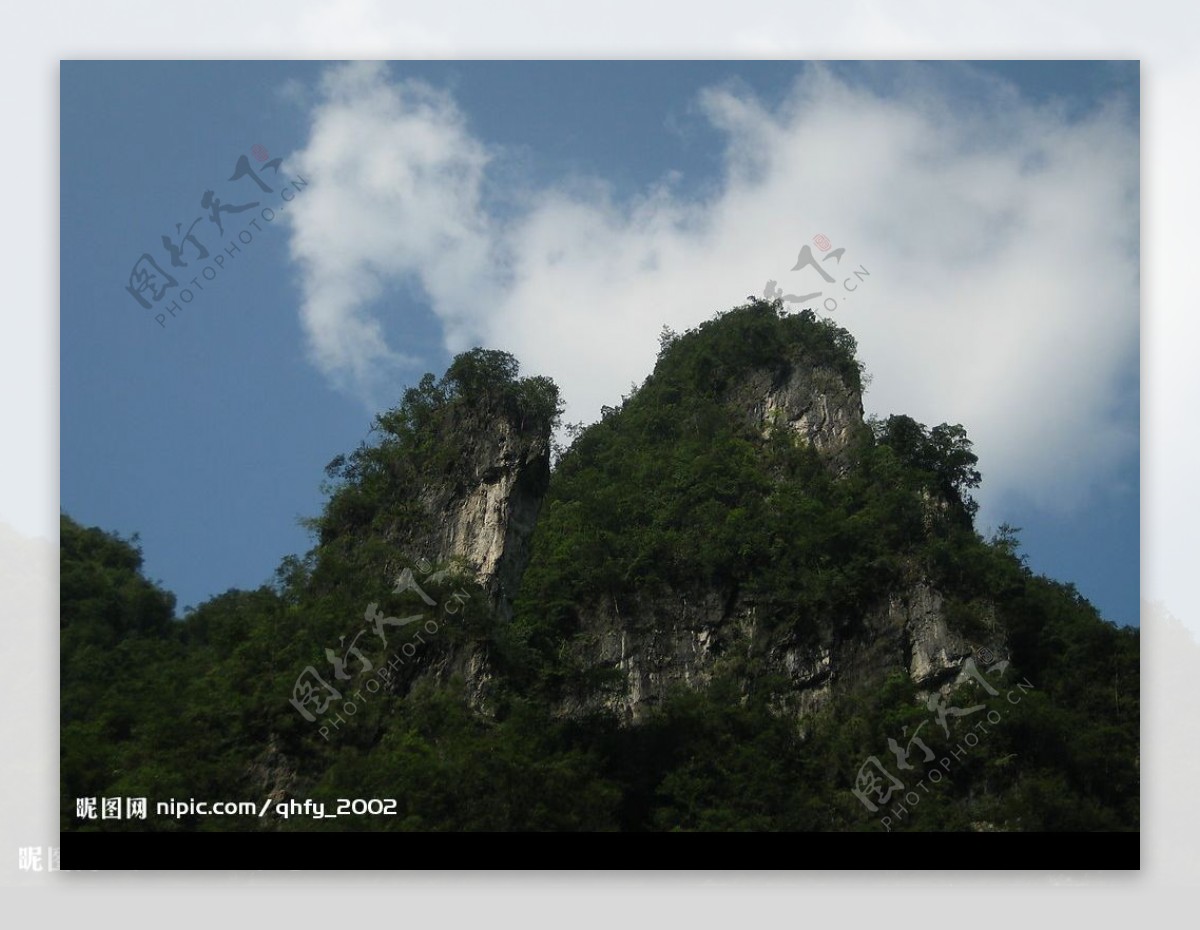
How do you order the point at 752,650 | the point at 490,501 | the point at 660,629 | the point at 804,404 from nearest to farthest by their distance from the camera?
1. the point at 752,650
2. the point at 490,501
3. the point at 660,629
4. the point at 804,404

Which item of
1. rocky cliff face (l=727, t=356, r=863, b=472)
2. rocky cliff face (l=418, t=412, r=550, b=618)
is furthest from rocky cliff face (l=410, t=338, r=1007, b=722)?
rocky cliff face (l=727, t=356, r=863, b=472)

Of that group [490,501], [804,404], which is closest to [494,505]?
[490,501]

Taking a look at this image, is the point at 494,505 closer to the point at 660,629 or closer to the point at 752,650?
the point at 660,629

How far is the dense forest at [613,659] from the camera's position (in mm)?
16047

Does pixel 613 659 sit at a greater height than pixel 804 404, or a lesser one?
lesser

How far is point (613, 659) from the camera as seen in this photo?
2153cm

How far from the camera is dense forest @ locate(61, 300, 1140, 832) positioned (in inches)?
632

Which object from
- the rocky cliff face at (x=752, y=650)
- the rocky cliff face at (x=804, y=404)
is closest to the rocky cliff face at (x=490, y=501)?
the rocky cliff face at (x=752, y=650)

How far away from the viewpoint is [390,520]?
68.7 ft

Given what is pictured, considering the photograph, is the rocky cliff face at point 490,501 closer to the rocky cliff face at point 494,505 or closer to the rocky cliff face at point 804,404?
the rocky cliff face at point 494,505

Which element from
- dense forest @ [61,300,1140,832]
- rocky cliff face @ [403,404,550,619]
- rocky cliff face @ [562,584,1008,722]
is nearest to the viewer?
dense forest @ [61,300,1140,832]

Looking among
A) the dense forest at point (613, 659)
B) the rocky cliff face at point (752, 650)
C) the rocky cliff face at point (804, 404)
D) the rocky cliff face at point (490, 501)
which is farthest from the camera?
the rocky cliff face at point (804, 404)

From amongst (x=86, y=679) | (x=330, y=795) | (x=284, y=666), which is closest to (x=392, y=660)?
(x=284, y=666)

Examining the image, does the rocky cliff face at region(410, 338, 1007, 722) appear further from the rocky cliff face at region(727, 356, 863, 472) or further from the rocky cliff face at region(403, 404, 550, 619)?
the rocky cliff face at region(727, 356, 863, 472)
